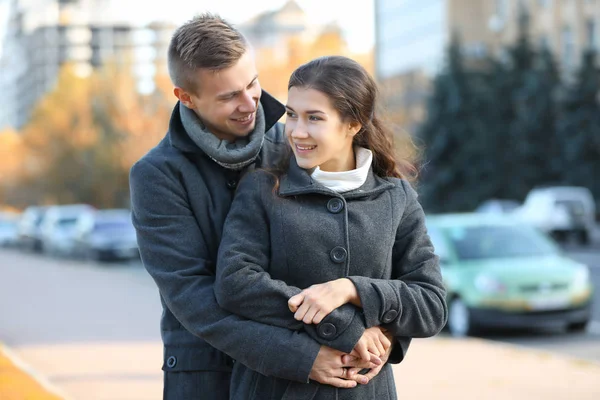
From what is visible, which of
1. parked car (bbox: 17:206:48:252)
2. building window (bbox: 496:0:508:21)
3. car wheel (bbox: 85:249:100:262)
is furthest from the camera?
building window (bbox: 496:0:508:21)

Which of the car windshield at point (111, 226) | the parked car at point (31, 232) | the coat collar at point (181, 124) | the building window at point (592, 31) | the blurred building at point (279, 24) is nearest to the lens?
the coat collar at point (181, 124)

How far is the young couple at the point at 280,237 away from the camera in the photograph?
2.86 metres

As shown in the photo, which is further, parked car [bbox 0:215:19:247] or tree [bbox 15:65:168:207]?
tree [bbox 15:65:168:207]

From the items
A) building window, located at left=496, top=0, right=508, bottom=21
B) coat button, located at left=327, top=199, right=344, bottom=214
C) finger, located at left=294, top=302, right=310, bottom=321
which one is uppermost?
building window, located at left=496, top=0, right=508, bottom=21

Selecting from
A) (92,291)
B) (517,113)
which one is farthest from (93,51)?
(92,291)

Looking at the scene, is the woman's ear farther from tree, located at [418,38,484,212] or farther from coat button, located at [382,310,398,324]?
tree, located at [418,38,484,212]

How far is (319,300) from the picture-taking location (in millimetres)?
2809

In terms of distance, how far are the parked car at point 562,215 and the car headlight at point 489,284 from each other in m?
20.0

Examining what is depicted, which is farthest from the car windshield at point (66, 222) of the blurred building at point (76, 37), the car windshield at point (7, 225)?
the blurred building at point (76, 37)

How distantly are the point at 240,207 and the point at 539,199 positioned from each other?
31.1 metres

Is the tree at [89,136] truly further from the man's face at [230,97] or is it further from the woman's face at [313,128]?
the woman's face at [313,128]

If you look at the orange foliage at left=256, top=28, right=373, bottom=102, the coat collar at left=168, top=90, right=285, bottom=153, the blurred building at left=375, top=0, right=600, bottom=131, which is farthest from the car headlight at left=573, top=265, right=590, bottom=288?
the orange foliage at left=256, top=28, right=373, bottom=102

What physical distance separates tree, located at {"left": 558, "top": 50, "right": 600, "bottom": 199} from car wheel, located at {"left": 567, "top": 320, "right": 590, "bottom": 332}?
28.2 meters

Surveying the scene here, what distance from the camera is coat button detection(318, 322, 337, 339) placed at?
284 cm
